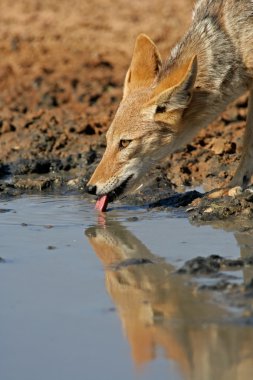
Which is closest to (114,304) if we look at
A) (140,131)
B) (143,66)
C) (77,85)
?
(140,131)

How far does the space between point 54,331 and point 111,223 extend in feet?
9.36

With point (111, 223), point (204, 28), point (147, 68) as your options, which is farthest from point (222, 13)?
point (111, 223)

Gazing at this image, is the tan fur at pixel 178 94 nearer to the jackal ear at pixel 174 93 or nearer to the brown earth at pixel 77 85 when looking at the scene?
the jackal ear at pixel 174 93

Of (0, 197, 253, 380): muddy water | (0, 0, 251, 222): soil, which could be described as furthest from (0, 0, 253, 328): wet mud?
(0, 197, 253, 380): muddy water

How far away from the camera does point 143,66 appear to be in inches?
340

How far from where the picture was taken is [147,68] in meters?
8.62

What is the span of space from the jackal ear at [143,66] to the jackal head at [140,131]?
0.10ft

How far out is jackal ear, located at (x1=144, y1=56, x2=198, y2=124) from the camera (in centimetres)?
770

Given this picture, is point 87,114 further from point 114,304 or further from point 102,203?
point 114,304

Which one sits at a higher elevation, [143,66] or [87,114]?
[143,66]

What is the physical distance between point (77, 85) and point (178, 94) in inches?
206

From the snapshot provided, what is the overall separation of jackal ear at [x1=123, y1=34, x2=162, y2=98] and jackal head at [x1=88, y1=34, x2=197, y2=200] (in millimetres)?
30

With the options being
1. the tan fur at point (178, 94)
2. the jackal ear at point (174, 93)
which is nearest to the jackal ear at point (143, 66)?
the tan fur at point (178, 94)

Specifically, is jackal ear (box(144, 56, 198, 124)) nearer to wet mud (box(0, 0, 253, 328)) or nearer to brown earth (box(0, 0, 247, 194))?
wet mud (box(0, 0, 253, 328))
